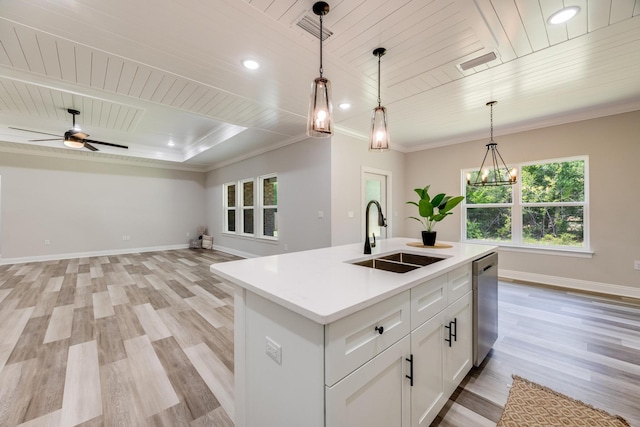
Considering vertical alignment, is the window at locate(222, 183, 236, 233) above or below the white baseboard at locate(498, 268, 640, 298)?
above

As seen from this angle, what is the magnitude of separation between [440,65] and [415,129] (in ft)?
6.97

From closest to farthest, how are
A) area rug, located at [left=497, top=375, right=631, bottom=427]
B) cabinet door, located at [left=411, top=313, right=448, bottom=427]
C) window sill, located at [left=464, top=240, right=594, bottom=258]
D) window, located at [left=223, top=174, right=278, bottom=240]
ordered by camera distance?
cabinet door, located at [left=411, top=313, right=448, bottom=427]
area rug, located at [left=497, top=375, right=631, bottom=427]
window sill, located at [left=464, top=240, right=594, bottom=258]
window, located at [left=223, top=174, right=278, bottom=240]

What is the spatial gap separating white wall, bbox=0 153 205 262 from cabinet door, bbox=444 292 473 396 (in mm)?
8449

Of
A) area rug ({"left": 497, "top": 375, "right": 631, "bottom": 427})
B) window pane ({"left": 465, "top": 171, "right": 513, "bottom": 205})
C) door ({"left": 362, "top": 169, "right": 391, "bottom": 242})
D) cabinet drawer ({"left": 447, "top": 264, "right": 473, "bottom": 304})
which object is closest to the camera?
area rug ({"left": 497, "top": 375, "right": 631, "bottom": 427})

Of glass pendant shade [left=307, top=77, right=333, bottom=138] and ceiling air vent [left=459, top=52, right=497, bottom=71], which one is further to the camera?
ceiling air vent [left=459, top=52, right=497, bottom=71]

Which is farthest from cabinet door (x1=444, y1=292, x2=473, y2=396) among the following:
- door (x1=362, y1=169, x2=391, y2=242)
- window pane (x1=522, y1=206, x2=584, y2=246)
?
window pane (x1=522, y1=206, x2=584, y2=246)

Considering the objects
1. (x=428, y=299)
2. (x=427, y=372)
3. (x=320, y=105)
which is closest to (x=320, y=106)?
(x=320, y=105)

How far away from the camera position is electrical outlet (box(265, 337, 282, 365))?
102 centimetres

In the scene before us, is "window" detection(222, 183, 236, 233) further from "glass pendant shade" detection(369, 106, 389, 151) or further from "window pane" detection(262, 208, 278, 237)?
"glass pendant shade" detection(369, 106, 389, 151)

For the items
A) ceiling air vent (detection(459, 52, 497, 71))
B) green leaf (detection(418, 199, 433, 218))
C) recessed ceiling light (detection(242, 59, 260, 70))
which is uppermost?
ceiling air vent (detection(459, 52, 497, 71))

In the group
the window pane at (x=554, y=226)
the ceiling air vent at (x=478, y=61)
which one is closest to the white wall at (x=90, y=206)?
the ceiling air vent at (x=478, y=61)

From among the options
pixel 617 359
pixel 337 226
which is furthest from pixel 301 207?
pixel 617 359

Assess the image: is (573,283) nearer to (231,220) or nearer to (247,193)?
(247,193)

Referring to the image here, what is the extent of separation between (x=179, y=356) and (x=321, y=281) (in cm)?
179
